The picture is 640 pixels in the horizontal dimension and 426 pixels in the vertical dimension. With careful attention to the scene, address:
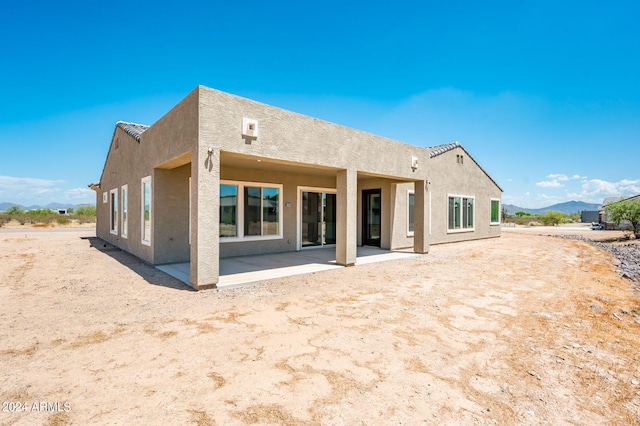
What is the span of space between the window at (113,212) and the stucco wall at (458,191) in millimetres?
14510

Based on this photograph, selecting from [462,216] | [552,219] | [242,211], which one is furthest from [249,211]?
[552,219]

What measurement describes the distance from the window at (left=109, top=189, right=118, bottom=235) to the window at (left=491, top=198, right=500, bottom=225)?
70.4ft

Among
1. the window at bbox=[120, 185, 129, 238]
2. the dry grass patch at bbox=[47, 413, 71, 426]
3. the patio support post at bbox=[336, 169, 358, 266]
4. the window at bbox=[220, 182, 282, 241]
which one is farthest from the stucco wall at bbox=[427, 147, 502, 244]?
the dry grass patch at bbox=[47, 413, 71, 426]

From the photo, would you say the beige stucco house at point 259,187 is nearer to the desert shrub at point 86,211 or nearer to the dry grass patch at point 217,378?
the dry grass patch at point 217,378

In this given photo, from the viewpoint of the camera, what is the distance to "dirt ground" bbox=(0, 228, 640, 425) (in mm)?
2371

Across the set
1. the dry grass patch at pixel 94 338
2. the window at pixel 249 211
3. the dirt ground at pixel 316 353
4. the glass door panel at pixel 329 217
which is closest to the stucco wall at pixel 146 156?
the window at pixel 249 211

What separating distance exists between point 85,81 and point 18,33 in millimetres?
2668

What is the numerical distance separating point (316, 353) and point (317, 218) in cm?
914

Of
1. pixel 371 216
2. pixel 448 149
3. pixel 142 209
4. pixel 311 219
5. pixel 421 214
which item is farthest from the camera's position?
pixel 448 149

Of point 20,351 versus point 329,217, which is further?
point 329,217

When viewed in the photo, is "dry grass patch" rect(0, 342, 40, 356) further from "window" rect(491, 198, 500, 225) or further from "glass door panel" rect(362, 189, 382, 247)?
"window" rect(491, 198, 500, 225)

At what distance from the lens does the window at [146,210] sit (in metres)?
8.73

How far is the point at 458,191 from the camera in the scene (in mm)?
15992

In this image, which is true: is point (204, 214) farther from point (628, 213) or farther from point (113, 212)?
point (628, 213)
